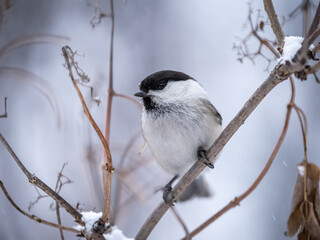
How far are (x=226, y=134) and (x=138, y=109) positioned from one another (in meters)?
2.57

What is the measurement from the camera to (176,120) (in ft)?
7.67

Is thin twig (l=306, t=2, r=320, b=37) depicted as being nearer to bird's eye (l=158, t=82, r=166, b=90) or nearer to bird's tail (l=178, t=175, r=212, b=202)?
bird's eye (l=158, t=82, r=166, b=90)

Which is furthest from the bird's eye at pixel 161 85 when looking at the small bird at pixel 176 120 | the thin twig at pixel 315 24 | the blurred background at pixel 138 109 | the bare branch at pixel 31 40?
the thin twig at pixel 315 24

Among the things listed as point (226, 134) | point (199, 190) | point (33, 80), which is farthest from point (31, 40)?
point (199, 190)

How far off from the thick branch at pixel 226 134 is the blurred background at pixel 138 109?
0.94 m

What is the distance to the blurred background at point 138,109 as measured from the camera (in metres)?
3.43

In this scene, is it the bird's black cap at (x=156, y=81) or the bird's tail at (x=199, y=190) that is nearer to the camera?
the bird's black cap at (x=156, y=81)

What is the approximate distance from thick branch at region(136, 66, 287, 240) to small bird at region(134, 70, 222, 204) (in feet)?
1.74

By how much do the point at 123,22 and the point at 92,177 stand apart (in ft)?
10.3

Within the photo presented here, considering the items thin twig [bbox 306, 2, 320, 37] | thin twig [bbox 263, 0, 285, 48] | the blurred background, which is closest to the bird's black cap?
the blurred background

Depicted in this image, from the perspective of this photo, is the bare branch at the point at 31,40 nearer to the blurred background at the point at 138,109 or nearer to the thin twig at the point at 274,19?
the thin twig at the point at 274,19

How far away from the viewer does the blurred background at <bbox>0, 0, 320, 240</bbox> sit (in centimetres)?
343

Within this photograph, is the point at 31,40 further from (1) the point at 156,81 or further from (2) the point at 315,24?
(2) the point at 315,24

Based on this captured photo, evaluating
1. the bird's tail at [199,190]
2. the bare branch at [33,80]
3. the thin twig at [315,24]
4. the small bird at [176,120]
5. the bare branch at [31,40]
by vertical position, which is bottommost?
Answer: the bird's tail at [199,190]
